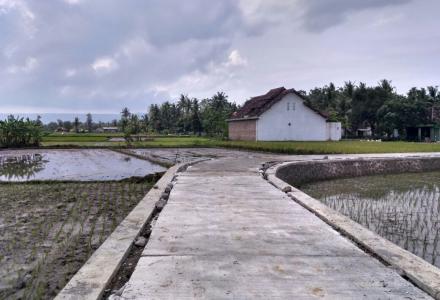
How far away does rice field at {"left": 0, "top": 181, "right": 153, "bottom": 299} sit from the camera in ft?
13.7

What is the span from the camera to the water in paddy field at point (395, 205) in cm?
614

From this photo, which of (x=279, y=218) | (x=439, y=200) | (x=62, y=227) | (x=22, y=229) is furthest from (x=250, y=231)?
(x=439, y=200)

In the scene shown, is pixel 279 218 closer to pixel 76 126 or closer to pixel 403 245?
pixel 403 245

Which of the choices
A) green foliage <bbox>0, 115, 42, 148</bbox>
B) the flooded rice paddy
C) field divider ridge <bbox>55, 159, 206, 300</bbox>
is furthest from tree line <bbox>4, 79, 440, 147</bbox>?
field divider ridge <bbox>55, 159, 206, 300</bbox>

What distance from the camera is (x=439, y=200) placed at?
9.86m

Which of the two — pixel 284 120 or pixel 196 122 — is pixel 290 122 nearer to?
pixel 284 120

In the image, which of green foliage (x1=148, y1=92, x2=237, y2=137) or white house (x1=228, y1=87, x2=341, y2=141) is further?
green foliage (x1=148, y1=92, x2=237, y2=137)

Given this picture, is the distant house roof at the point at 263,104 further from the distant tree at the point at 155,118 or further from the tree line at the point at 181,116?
the distant tree at the point at 155,118

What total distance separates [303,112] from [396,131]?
16.9 meters

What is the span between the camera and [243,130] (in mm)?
38500

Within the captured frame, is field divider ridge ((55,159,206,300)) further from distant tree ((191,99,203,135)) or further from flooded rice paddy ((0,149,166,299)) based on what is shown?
distant tree ((191,99,203,135))

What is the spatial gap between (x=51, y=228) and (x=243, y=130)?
107ft

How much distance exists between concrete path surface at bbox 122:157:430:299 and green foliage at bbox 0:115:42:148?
28.6m

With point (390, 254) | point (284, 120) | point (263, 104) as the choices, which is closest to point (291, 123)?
point (284, 120)
